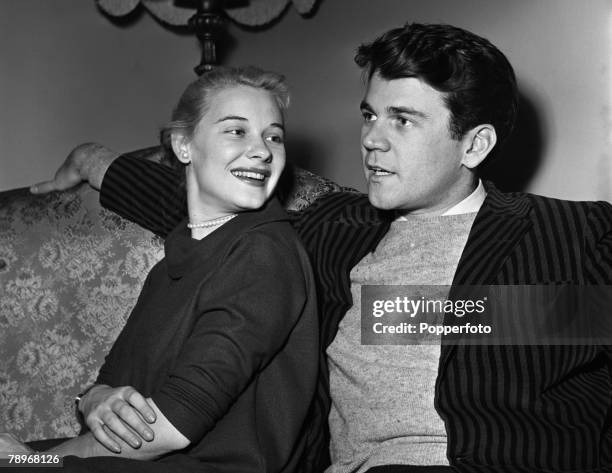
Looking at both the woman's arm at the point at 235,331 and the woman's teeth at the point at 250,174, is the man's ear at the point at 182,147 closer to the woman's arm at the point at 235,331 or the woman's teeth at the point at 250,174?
the woman's teeth at the point at 250,174

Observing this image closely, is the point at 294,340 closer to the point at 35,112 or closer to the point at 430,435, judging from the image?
the point at 430,435

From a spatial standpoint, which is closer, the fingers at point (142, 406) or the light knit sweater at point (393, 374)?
the fingers at point (142, 406)

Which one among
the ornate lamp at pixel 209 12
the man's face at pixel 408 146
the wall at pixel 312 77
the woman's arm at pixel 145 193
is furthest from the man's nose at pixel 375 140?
the ornate lamp at pixel 209 12

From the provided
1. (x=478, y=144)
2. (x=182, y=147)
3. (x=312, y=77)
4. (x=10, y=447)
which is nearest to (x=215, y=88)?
(x=182, y=147)

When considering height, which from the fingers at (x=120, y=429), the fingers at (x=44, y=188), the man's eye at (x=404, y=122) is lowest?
the fingers at (x=120, y=429)

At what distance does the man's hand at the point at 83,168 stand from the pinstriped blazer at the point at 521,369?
58 centimetres

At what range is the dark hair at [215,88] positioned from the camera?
153 cm

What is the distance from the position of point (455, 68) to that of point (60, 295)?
1.00m

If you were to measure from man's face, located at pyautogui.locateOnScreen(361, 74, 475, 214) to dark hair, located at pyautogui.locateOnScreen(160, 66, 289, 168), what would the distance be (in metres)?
0.18

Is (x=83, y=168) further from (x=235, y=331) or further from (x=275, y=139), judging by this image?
(x=235, y=331)

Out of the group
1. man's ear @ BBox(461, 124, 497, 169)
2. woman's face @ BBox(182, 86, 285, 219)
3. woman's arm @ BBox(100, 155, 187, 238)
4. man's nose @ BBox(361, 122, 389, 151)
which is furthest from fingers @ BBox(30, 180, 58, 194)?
man's ear @ BBox(461, 124, 497, 169)

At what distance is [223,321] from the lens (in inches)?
51.1

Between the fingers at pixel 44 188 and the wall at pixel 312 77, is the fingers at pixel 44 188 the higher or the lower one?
the lower one

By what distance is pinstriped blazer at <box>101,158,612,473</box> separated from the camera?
53.2 inches
